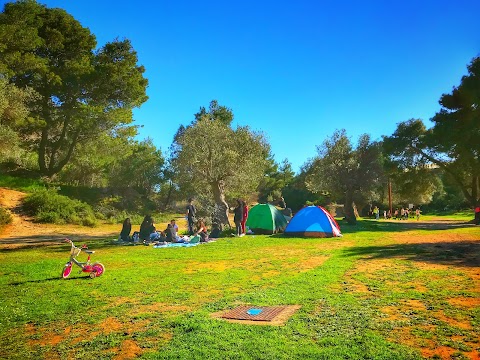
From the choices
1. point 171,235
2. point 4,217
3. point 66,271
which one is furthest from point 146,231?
point 4,217

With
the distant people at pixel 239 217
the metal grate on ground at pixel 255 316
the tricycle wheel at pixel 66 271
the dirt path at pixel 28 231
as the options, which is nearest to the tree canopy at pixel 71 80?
the dirt path at pixel 28 231

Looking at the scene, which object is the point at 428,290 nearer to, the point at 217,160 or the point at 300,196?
the point at 217,160

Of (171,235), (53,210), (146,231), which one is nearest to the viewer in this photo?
(171,235)

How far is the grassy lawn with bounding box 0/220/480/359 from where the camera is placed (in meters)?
5.30

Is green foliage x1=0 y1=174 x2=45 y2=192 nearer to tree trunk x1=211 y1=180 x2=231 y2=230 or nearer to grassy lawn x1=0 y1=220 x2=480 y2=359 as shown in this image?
tree trunk x1=211 y1=180 x2=231 y2=230

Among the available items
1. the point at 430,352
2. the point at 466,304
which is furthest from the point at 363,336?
the point at 466,304

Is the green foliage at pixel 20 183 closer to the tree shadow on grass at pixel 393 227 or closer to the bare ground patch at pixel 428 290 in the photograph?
the tree shadow on grass at pixel 393 227

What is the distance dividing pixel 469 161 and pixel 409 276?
27201mm

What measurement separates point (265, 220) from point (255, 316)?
1796 centimetres

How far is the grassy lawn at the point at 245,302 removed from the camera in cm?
530

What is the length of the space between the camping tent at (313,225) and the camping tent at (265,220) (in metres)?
2.19

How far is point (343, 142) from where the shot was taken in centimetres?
3781

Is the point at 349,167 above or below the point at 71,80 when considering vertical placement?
below

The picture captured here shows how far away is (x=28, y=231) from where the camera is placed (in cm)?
2452
